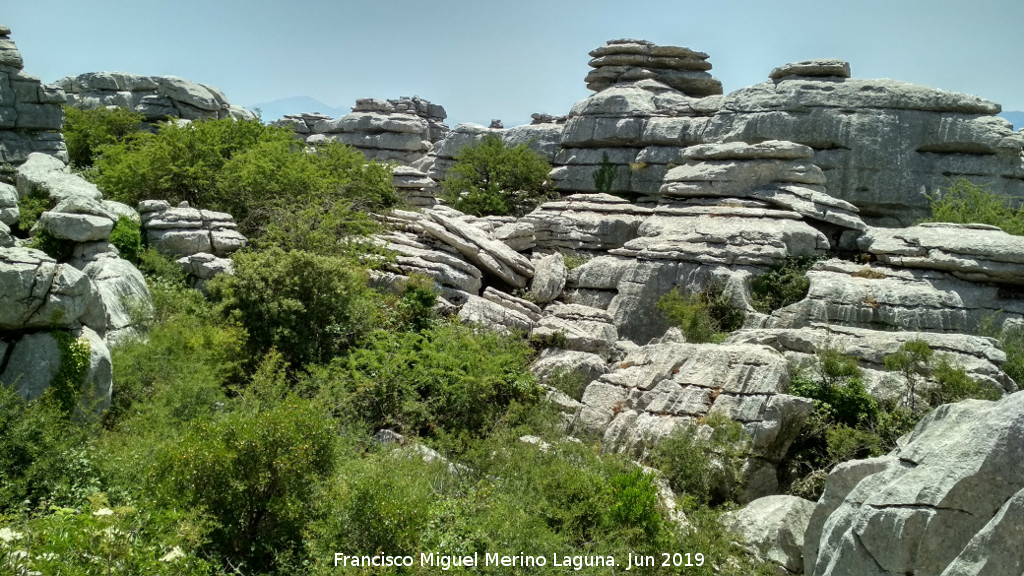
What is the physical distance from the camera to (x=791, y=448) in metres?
16.2

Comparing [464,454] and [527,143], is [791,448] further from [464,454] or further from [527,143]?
[527,143]

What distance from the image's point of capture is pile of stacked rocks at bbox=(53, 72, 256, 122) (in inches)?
1626

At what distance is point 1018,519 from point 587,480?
6.93 metres

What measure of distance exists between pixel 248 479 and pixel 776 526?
25.4ft

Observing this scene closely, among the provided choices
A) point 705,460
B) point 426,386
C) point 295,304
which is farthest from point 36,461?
point 705,460

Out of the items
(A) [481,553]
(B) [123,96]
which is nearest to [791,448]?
(A) [481,553]

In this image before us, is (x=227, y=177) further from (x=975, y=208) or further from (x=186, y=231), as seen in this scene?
(x=975, y=208)

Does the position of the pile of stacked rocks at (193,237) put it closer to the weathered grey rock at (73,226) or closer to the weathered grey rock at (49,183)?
the weathered grey rock at (49,183)

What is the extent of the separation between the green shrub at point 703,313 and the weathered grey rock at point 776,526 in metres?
8.00

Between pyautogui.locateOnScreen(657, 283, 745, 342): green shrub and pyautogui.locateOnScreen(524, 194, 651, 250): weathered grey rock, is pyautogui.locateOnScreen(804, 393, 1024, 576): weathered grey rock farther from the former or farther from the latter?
pyautogui.locateOnScreen(524, 194, 651, 250): weathered grey rock

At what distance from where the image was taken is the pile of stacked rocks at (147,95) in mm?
41312

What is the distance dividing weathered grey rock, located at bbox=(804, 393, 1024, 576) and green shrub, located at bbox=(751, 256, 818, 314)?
538 inches

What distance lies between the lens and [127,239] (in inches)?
835

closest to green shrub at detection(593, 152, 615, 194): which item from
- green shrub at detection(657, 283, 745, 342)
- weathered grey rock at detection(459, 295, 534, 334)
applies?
green shrub at detection(657, 283, 745, 342)
